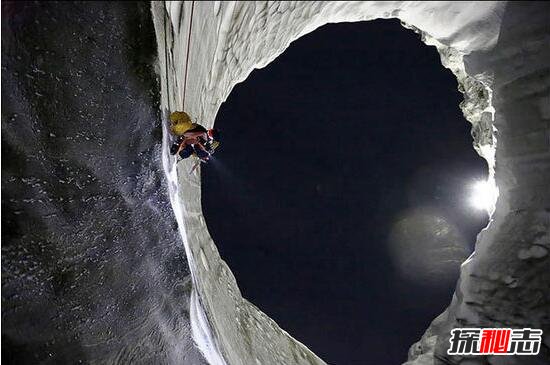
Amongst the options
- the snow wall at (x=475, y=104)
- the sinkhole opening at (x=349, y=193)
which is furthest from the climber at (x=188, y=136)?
the sinkhole opening at (x=349, y=193)

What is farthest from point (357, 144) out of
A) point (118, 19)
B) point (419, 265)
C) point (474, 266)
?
point (118, 19)

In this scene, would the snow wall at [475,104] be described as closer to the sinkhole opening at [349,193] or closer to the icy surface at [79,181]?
the icy surface at [79,181]

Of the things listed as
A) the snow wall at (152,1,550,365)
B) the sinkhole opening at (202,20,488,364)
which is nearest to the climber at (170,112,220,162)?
the snow wall at (152,1,550,365)

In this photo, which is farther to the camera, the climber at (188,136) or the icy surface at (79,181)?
the climber at (188,136)

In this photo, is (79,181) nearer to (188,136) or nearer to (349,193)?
(188,136)

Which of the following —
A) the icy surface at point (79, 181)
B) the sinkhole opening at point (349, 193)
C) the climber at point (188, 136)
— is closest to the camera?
the icy surface at point (79, 181)

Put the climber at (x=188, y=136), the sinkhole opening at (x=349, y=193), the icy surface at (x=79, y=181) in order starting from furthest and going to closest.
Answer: the sinkhole opening at (x=349, y=193) → the climber at (x=188, y=136) → the icy surface at (x=79, y=181)

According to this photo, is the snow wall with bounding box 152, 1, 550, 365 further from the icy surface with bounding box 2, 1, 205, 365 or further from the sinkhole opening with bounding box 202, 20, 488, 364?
the sinkhole opening with bounding box 202, 20, 488, 364
